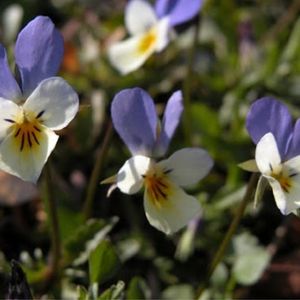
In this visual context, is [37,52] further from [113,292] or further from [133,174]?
[113,292]

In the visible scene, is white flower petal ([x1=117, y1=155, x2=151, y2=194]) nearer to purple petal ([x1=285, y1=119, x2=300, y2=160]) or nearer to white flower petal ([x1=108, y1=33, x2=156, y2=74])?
purple petal ([x1=285, y1=119, x2=300, y2=160])

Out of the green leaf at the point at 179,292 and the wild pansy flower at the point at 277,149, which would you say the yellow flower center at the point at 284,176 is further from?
the green leaf at the point at 179,292

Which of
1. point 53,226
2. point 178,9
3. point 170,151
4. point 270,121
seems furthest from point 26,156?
point 170,151

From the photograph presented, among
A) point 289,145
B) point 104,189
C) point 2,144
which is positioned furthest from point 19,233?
point 289,145

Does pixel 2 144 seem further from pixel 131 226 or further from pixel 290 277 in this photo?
pixel 290 277

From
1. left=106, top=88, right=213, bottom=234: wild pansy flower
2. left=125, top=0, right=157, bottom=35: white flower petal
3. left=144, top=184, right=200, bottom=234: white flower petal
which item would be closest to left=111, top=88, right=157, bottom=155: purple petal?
left=106, top=88, right=213, bottom=234: wild pansy flower
